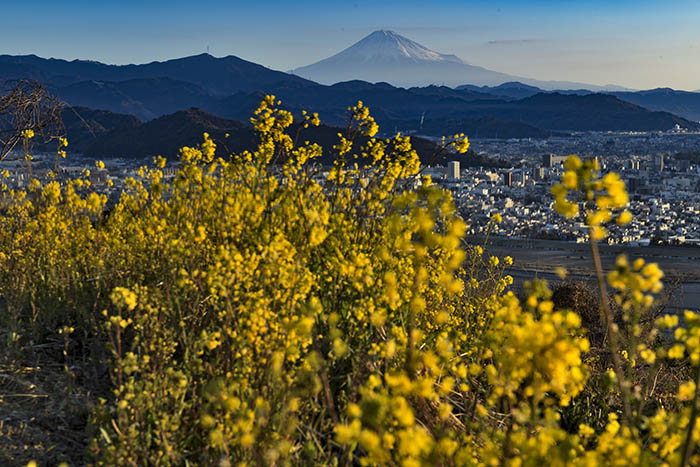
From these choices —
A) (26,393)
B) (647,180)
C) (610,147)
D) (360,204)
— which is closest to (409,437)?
(26,393)

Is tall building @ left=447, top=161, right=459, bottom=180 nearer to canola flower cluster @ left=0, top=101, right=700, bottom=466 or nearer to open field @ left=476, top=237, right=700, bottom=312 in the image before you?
open field @ left=476, top=237, right=700, bottom=312

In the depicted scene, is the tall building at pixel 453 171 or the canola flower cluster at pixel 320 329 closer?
the canola flower cluster at pixel 320 329

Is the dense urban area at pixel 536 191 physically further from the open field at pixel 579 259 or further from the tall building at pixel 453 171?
the open field at pixel 579 259

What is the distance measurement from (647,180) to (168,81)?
166m

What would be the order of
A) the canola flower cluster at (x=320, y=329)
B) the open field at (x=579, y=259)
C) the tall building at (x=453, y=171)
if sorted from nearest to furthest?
the canola flower cluster at (x=320, y=329), the open field at (x=579, y=259), the tall building at (x=453, y=171)

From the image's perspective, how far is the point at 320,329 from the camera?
3227mm

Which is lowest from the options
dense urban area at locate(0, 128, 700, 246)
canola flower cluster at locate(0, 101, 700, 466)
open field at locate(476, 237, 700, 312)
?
open field at locate(476, 237, 700, 312)

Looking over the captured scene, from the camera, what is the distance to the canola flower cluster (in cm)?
154

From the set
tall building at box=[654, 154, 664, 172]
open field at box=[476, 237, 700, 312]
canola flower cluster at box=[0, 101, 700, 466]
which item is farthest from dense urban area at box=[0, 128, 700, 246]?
canola flower cluster at box=[0, 101, 700, 466]

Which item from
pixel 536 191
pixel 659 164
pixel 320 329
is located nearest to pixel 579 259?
pixel 320 329

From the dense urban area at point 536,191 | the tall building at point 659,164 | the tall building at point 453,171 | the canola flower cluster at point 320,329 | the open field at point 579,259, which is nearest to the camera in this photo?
the canola flower cluster at point 320,329

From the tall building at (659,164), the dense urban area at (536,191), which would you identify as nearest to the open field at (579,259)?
the dense urban area at (536,191)

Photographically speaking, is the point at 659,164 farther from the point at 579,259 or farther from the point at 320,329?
the point at 320,329

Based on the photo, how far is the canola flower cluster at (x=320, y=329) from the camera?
5.07 feet
